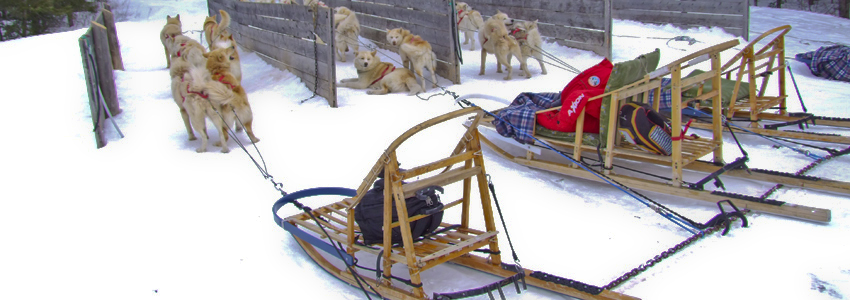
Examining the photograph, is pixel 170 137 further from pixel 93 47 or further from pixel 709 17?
pixel 709 17

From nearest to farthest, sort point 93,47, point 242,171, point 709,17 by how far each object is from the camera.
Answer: point 242,171
point 93,47
point 709,17

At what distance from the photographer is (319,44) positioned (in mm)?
6496

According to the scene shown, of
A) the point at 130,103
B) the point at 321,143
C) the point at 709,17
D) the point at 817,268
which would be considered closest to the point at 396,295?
the point at 817,268

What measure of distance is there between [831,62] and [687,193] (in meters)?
5.24

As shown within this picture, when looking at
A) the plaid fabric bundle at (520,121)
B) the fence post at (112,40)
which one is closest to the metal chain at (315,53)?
the plaid fabric bundle at (520,121)

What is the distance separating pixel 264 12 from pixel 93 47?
104 inches

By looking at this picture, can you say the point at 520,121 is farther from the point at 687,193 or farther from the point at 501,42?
the point at 501,42

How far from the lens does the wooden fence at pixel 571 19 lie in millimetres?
8461

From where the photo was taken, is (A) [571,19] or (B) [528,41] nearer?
(B) [528,41]

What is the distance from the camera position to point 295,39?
7.08 metres

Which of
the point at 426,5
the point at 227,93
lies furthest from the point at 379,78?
the point at 227,93

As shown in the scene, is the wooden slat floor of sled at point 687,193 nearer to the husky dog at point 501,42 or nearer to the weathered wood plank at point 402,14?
the husky dog at point 501,42

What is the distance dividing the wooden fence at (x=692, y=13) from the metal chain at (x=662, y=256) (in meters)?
7.60

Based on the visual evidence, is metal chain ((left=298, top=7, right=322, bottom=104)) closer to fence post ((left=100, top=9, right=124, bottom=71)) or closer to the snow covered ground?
the snow covered ground
